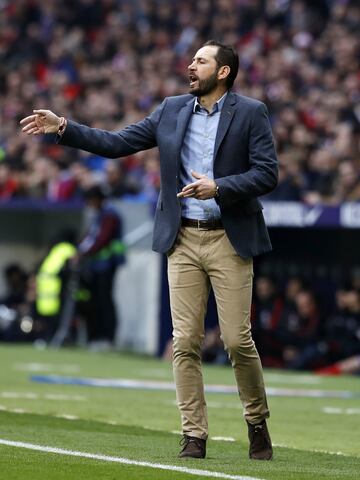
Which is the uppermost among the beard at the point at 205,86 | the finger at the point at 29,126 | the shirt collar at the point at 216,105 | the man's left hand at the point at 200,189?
the beard at the point at 205,86

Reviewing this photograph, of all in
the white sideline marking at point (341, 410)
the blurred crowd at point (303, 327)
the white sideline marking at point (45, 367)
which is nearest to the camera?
the white sideline marking at point (341, 410)

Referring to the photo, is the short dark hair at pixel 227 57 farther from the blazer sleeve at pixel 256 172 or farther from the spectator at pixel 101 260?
the spectator at pixel 101 260

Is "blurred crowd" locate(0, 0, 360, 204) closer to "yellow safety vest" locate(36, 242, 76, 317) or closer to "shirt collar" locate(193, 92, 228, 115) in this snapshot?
"yellow safety vest" locate(36, 242, 76, 317)

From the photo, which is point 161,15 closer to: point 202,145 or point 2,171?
point 2,171

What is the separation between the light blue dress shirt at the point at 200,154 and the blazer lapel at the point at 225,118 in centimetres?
4

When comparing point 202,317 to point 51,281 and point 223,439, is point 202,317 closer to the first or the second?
point 223,439

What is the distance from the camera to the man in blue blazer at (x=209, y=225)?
7.71 meters

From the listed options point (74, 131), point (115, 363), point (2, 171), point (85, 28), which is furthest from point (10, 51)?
point (74, 131)

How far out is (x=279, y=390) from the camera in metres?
14.0

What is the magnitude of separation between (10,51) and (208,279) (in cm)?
2319

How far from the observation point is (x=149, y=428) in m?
9.83

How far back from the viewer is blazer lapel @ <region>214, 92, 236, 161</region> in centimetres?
772

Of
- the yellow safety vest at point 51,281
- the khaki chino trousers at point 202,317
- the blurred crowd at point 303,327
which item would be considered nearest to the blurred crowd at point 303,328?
the blurred crowd at point 303,327

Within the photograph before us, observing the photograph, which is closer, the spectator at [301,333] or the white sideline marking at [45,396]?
the white sideline marking at [45,396]
